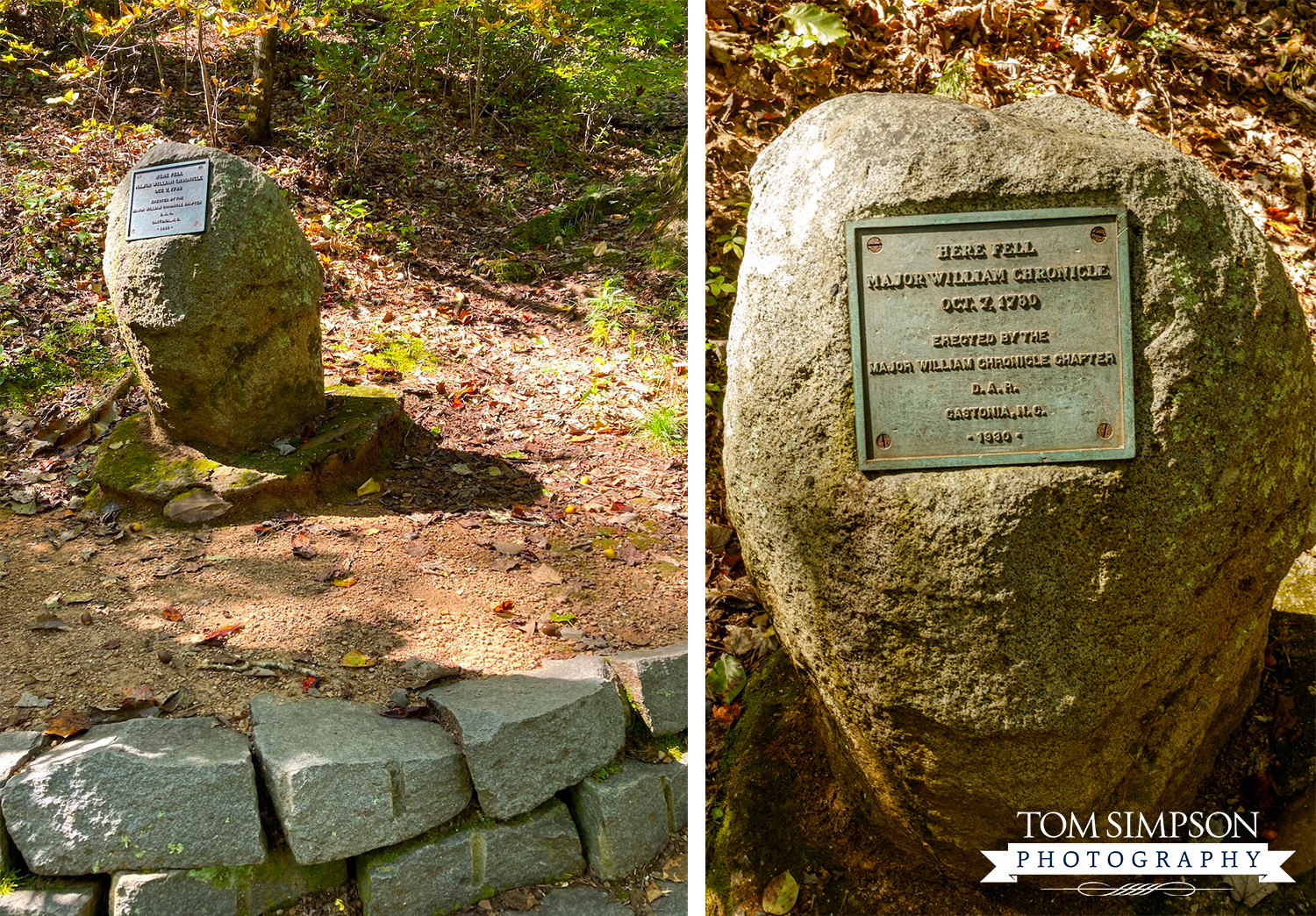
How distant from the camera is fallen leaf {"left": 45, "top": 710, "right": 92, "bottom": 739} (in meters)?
2.90

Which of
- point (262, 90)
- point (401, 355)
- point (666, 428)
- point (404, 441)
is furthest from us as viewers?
point (262, 90)

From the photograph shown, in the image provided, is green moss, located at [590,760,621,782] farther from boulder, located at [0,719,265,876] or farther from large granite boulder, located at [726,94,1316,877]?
large granite boulder, located at [726,94,1316,877]

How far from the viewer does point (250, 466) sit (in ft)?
15.5

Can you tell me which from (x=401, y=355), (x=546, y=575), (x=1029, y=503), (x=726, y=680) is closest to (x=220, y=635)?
(x=546, y=575)

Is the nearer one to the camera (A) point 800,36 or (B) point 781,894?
(B) point 781,894

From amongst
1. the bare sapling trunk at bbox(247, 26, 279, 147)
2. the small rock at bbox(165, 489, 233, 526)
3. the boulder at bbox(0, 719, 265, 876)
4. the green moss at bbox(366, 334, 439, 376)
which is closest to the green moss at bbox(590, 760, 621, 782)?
the boulder at bbox(0, 719, 265, 876)

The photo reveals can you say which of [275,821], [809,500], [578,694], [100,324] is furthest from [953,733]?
[100,324]

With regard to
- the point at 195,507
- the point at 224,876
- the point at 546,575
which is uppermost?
the point at 195,507

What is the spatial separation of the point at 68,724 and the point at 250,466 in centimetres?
193

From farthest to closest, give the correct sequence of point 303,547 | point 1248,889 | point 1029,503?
point 303,547 → point 1248,889 → point 1029,503

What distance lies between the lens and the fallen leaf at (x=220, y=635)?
11.5 ft

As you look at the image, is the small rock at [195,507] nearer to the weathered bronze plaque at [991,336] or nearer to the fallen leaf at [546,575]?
the fallen leaf at [546,575]

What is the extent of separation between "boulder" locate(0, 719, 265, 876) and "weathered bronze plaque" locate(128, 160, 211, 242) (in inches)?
107

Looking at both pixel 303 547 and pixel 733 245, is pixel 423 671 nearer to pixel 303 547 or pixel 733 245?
pixel 303 547
